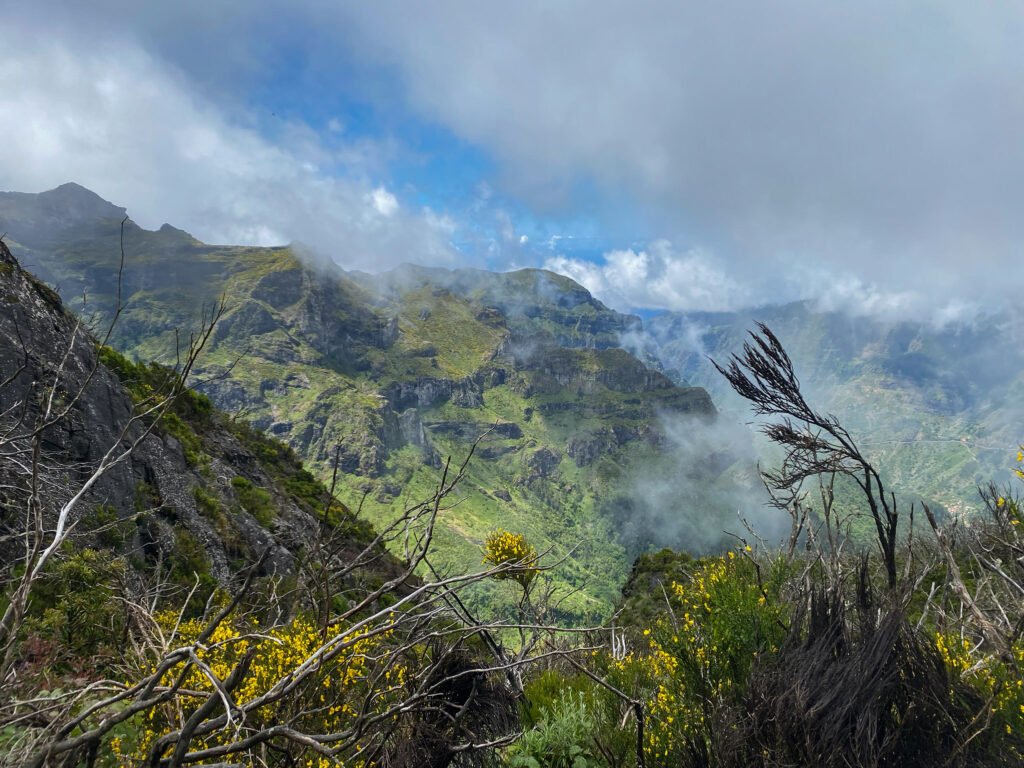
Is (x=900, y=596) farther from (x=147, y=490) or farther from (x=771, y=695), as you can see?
(x=147, y=490)

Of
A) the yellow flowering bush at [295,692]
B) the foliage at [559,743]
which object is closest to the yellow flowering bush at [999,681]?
the foliage at [559,743]

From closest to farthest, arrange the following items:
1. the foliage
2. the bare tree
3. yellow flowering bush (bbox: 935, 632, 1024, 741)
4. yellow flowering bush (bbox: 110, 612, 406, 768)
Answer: yellow flowering bush (bbox: 110, 612, 406, 768) < yellow flowering bush (bbox: 935, 632, 1024, 741) < the foliage < the bare tree

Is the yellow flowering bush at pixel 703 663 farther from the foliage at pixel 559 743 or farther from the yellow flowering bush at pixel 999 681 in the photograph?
the yellow flowering bush at pixel 999 681

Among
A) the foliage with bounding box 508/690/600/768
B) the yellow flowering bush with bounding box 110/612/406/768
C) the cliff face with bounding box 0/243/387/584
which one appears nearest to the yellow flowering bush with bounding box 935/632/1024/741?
the foliage with bounding box 508/690/600/768

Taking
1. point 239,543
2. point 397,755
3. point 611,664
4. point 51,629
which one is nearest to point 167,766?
point 397,755

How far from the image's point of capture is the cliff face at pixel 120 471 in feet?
32.1

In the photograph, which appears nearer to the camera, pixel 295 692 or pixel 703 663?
pixel 295 692

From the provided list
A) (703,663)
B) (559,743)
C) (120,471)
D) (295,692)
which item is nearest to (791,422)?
(703,663)

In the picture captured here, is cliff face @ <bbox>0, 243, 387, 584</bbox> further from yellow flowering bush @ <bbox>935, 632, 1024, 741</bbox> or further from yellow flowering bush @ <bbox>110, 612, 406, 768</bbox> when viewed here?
yellow flowering bush @ <bbox>935, 632, 1024, 741</bbox>

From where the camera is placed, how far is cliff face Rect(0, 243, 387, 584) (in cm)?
977

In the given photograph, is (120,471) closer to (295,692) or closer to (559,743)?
(295,692)

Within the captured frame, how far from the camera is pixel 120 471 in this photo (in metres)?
16.1

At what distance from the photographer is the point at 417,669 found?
4891mm

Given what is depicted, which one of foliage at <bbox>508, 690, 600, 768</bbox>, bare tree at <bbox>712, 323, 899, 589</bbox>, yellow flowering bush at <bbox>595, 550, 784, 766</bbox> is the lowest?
foliage at <bbox>508, 690, 600, 768</bbox>
